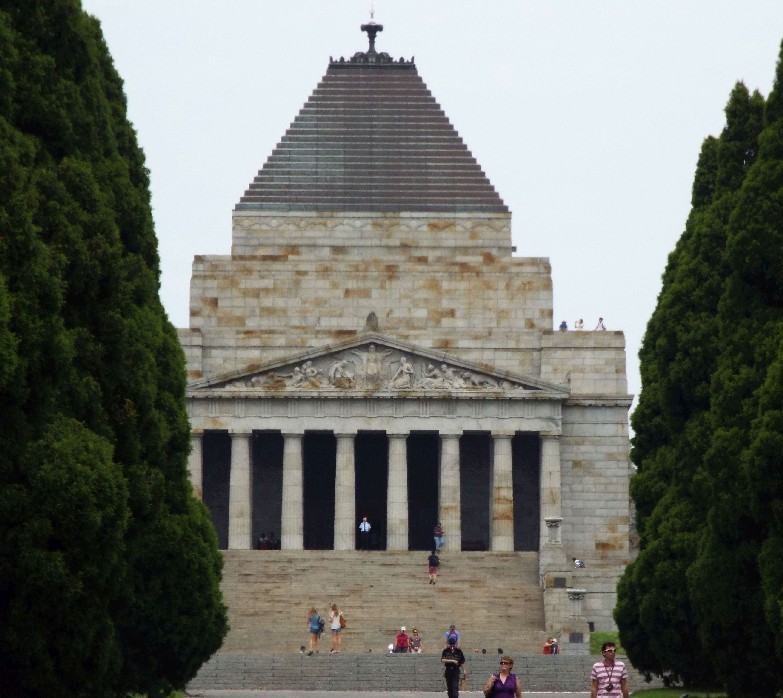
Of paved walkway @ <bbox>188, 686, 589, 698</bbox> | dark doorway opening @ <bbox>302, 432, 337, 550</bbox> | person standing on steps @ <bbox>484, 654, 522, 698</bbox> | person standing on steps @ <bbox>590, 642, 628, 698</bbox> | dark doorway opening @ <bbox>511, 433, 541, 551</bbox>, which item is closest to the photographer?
person standing on steps @ <bbox>590, 642, 628, 698</bbox>

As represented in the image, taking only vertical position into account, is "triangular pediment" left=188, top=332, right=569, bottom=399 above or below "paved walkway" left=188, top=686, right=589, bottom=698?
above

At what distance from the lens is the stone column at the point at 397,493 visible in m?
78.8

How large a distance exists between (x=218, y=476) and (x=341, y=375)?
6.91 m

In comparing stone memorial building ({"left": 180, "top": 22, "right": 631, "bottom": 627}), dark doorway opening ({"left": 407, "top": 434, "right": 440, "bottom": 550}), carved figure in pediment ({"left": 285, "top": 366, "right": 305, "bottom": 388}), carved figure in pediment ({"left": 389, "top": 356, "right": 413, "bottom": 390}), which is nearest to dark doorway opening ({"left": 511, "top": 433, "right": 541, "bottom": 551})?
stone memorial building ({"left": 180, "top": 22, "right": 631, "bottom": 627})

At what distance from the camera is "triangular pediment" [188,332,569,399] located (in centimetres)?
7994

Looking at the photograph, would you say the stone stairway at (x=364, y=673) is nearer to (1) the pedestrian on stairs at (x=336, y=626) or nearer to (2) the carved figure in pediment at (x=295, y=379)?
(1) the pedestrian on stairs at (x=336, y=626)

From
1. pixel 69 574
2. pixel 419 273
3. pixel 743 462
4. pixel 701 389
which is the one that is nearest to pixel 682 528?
pixel 701 389

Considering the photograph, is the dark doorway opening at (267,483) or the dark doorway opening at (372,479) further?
the dark doorway opening at (372,479)

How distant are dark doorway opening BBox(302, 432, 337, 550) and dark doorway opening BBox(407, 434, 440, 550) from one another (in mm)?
3026

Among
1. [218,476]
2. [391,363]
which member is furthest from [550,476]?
[218,476]

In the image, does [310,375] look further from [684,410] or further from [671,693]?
[684,410]

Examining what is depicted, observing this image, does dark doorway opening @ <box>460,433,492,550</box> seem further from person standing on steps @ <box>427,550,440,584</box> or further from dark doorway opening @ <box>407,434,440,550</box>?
person standing on steps @ <box>427,550,440,584</box>

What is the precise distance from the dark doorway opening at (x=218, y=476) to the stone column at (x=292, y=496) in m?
3.41

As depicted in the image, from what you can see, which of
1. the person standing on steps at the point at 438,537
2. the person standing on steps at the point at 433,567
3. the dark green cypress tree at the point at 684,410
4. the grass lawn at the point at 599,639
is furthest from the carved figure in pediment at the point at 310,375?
the dark green cypress tree at the point at 684,410
